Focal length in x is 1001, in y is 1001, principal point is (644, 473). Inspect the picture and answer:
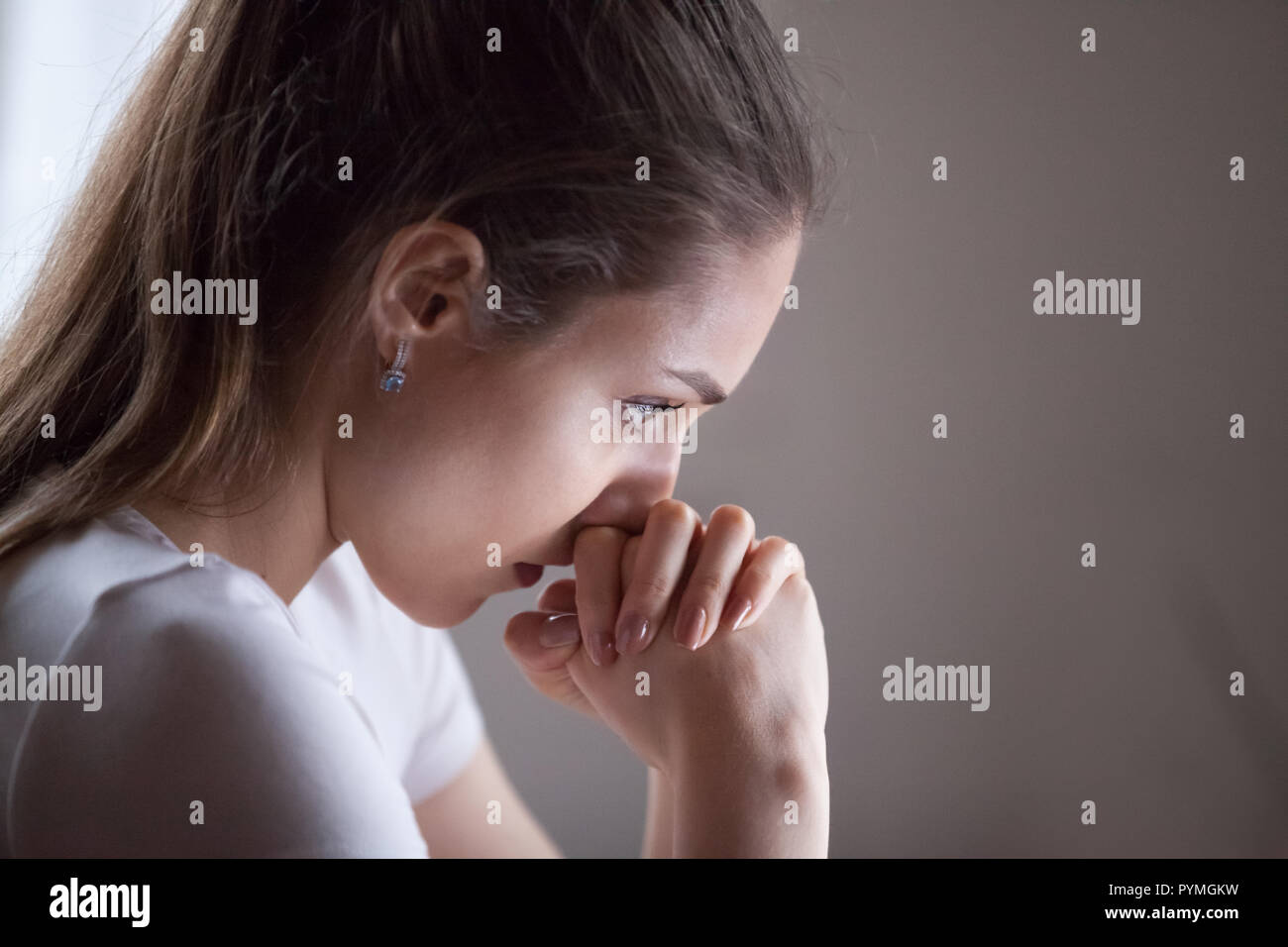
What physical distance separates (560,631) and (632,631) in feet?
0.32

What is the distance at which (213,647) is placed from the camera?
22.3 inches

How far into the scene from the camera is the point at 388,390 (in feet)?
2.24

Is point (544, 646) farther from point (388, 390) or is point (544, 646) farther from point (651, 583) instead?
point (388, 390)

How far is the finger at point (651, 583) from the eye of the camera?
71 cm

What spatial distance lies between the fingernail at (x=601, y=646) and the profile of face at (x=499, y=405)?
79 millimetres

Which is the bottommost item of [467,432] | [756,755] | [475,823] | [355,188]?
[475,823]

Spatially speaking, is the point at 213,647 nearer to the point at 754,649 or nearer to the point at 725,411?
the point at 754,649

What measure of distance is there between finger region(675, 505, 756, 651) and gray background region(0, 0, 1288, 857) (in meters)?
0.31

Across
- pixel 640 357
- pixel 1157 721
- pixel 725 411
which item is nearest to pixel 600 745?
pixel 725 411

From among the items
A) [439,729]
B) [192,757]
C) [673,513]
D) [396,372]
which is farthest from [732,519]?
[439,729]

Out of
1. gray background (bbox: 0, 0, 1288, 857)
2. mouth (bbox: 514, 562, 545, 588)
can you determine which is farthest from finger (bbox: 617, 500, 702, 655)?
gray background (bbox: 0, 0, 1288, 857)

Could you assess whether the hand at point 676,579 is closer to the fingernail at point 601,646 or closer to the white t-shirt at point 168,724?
the fingernail at point 601,646

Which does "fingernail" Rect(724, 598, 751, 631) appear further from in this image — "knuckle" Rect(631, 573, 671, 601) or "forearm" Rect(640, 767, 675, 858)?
"forearm" Rect(640, 767, 675, 858)

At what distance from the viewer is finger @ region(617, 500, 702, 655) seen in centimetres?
71
